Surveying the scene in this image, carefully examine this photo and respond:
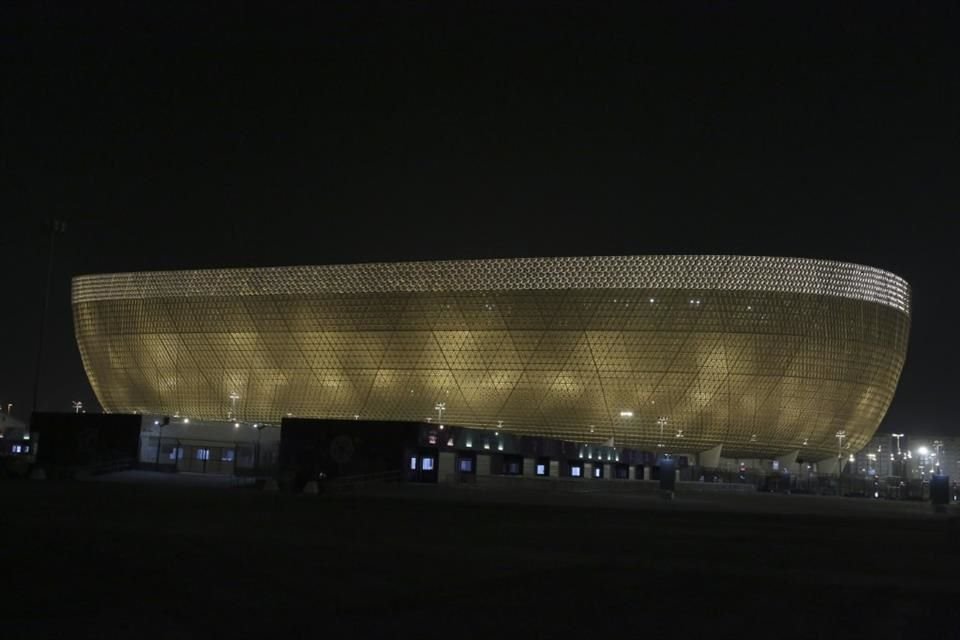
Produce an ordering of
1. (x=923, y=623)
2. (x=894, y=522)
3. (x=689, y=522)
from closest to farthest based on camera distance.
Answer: (x=923, y=623)
(x=689, y=522)
(x=894, y=522)

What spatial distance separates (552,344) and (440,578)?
210ft

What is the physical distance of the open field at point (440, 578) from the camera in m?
8.29

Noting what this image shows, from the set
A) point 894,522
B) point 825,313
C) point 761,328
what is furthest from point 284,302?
point 894,522

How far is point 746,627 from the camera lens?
339 inches

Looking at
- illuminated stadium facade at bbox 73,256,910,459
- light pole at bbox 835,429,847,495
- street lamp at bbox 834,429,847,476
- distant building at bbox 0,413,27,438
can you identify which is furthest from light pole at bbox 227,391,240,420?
street lamp at bbox 834,429,847,476

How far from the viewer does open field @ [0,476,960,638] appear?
8.29m

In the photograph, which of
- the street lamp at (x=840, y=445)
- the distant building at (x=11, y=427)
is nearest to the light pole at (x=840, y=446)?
the street lamp at (x=840, y=445)

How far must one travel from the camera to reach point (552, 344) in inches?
2943

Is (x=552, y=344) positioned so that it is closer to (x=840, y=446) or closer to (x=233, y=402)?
(x=840, y=446)

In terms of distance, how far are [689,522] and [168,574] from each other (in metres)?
16.2

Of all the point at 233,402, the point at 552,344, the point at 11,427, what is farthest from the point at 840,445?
the point at 11,427

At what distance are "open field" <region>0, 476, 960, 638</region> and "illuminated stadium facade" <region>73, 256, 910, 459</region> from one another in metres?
52.5

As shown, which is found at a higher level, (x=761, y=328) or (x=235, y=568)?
(x=761, y=328)

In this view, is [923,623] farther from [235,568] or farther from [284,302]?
[284,302]
